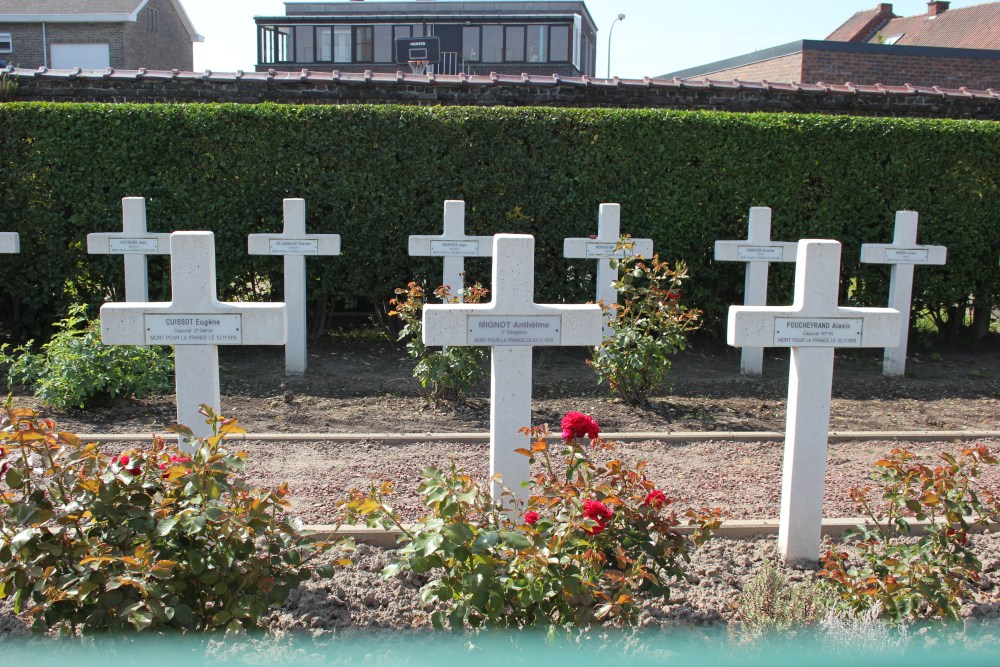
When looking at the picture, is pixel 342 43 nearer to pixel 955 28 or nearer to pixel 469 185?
pixel 955 28

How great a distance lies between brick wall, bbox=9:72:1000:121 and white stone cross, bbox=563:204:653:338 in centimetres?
256

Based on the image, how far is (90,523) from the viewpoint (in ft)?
8.55

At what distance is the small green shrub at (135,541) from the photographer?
2.37m

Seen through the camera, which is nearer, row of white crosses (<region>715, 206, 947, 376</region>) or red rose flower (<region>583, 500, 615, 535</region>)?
red rose flower (<region>583, 500, 615, 535</region>)

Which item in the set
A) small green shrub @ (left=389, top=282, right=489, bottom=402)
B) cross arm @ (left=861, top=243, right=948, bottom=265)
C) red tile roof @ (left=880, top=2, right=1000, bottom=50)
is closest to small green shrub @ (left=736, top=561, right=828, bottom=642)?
small green shrub @ (left=389, top=282, right=489, bottom=402)

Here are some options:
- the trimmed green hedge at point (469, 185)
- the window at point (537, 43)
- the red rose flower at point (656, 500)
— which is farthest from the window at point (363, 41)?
the red rose flower at point (656, 500)

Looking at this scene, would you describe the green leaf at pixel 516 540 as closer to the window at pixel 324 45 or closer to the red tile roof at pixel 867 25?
the red tile roof at pixel 867 25

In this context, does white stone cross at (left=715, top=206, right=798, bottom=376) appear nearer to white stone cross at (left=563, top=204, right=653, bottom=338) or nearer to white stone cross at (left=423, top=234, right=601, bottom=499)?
white stone cross at (left=563, top=204, right=653, bottom=338)

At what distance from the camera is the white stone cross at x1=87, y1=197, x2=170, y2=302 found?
298 inches

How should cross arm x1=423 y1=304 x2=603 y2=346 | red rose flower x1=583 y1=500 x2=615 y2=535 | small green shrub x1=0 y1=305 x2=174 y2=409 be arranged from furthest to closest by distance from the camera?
small green shrub x1=0 y1=305 x2=174 y2=409
cross arm x1=423 y1=304 x2=603 y2=346
red rose flower x1=583 y1=500 x2=615 y2=535

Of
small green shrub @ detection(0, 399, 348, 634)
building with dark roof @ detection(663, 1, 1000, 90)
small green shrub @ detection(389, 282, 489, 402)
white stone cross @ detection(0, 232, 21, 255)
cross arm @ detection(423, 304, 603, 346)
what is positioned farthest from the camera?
building with dark roof @ detection(663, 1, 1000, 90)

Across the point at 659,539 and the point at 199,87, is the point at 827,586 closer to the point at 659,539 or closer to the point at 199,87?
the point at 659,539

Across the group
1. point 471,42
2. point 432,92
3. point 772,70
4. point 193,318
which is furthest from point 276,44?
point 193,318

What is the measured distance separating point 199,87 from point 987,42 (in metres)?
28.1
